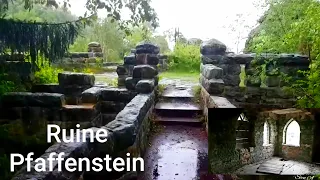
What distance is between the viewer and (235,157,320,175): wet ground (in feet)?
9.50

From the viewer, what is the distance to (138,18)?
7.61m

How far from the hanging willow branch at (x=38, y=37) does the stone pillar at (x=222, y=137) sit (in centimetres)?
450

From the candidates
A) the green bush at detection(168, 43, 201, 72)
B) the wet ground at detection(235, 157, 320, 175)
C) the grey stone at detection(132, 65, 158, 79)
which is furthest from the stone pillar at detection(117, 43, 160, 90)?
the green bush at detection(168, 43, 201, 72)

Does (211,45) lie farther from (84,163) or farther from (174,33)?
(174,33)

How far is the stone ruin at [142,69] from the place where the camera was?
707 cm

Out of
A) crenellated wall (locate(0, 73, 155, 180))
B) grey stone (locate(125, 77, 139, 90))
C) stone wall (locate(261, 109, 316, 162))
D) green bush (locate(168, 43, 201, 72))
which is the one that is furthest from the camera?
green bush (locate(168, 43, 201, 72))

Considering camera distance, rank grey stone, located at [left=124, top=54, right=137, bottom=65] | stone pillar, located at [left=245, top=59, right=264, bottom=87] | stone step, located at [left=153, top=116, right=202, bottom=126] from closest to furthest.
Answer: stone step, located at [left=153, top=116, right=202, bottom=126], stone pillar, located at [left=245, top=59, right=264, bottom=87], grey stone, located at [left=124, top=54, right=137, bottom=65]

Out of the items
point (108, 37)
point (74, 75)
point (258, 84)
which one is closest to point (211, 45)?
point (258, 84)

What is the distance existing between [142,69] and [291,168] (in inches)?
187

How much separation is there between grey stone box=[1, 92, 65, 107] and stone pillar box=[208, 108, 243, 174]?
463 centimetres

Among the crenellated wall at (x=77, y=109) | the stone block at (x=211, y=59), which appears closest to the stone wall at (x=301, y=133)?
the crenellated wall at (x=77, y=109)

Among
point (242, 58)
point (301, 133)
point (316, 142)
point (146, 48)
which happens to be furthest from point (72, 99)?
point (316, 142)

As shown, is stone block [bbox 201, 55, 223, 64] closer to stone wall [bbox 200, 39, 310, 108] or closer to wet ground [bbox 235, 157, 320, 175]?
stone wall [bbox 200, 39, 310, 108]

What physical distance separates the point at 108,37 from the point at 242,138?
17.6 m
